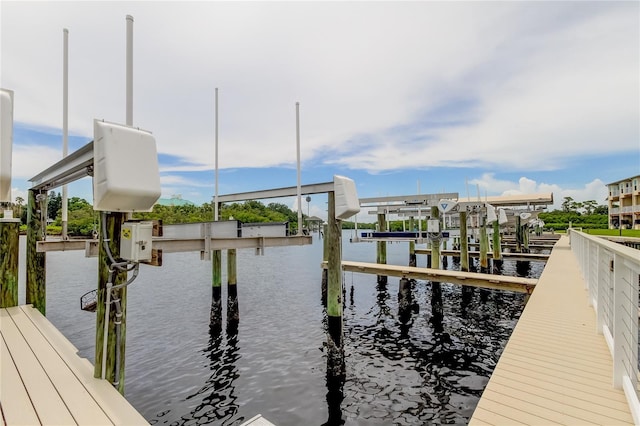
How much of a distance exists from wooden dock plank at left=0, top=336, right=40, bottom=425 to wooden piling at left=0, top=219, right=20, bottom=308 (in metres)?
4.32

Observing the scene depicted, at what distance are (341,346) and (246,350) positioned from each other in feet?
11.2

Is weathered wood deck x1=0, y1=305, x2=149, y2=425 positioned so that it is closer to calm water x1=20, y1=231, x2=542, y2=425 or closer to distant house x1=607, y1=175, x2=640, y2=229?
calm water x1=20, y1=231, x2=542, y2=425

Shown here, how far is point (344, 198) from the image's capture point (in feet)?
25.7

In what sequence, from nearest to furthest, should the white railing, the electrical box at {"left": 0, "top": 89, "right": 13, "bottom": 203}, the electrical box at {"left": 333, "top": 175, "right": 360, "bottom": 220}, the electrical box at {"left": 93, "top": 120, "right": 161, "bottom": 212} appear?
the electrical box at {"left": 0, "top": 89, "right": 13, "bottom": 203}, the white railing, the electrical box at {"left": 93, "top": 120, "right": 161, "bottom": 212}, the electrical box at {"left": 333, "top": 175, "right": 360, "bottom": 220}

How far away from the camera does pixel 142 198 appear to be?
148 inches

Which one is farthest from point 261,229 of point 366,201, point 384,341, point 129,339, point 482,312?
point 366,201

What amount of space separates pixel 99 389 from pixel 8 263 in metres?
6.07

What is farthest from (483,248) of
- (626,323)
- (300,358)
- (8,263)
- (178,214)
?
(178,214)

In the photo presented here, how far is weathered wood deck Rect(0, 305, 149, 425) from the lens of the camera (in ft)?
9.98

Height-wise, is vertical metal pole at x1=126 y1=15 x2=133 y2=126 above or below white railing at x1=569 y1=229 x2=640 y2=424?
above

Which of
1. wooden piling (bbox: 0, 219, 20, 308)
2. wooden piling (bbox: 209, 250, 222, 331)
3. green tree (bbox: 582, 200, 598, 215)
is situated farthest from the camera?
green tree (bbox: 582, 200, 598, 215)

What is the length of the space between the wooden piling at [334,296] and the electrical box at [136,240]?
15.2 ft

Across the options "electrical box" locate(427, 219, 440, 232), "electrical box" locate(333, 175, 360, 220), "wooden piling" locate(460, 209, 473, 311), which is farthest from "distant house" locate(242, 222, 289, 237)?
"wooden piling" locate(460, 209, 473, 311)

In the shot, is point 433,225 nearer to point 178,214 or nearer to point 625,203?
point 178,214
